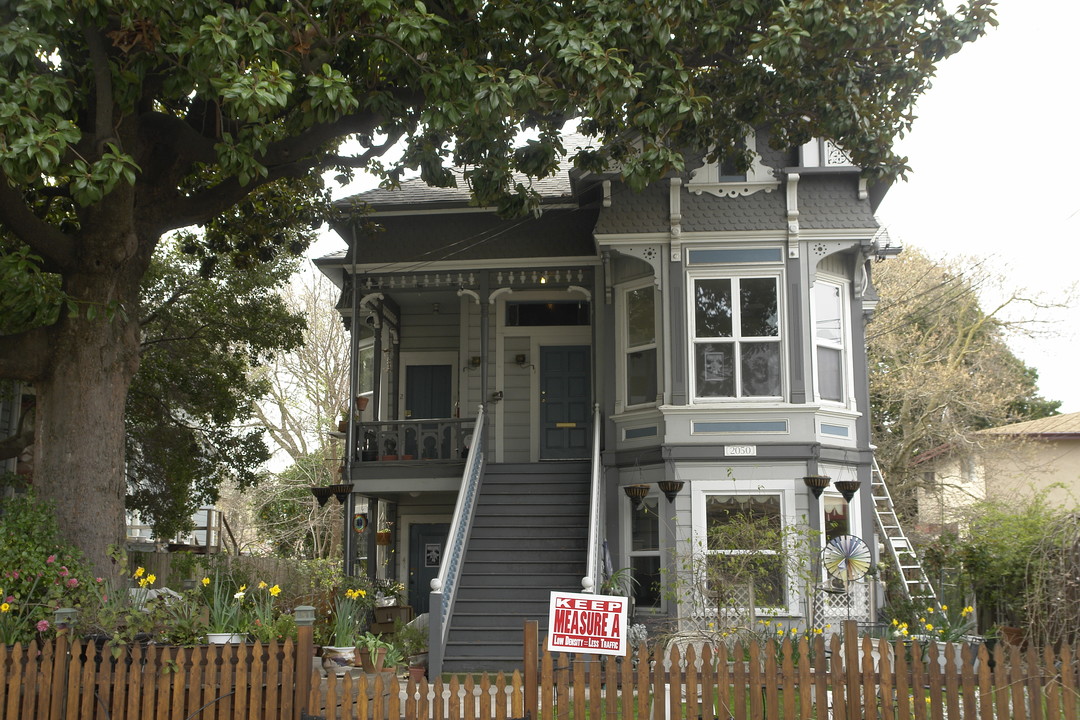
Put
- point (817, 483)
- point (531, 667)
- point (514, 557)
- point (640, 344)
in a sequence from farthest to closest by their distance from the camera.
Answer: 1. point (640, 344)
2. point (817, 483)
3. point (514, 557)
4. point (531, 667)

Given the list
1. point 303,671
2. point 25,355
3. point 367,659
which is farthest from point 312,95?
point 367,659

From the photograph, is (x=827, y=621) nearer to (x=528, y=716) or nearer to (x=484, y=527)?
(x=484, y=527)

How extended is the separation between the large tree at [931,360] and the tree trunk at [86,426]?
2282cm

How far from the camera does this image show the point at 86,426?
10.8 m

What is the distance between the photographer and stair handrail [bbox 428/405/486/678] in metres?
12.3

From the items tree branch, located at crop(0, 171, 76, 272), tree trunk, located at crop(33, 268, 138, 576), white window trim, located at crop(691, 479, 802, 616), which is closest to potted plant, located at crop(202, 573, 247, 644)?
tree trunk, located at crop(33, 268, 138, 576)

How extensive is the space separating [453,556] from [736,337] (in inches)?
214

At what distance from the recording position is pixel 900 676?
24.2ft

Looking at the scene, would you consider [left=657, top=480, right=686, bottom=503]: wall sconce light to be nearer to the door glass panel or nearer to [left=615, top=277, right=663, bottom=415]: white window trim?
[left=615, top=277, right=663, bottom=415]: white window trim

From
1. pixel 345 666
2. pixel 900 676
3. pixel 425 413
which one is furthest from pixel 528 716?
pixel 425 413

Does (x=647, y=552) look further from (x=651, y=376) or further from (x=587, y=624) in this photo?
(x=587, y=624)

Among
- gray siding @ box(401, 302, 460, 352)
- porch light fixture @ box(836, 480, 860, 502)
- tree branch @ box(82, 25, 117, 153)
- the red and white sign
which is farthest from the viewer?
gray siding @ box(401, 302, 460, 352)

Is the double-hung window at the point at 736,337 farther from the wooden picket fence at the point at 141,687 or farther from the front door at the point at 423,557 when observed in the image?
the wooden picket fence at the point at 141,687

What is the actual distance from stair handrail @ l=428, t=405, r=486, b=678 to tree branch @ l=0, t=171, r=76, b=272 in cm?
555
